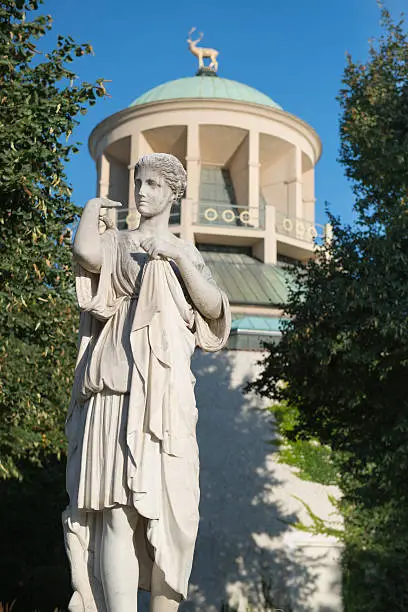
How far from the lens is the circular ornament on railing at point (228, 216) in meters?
24.2

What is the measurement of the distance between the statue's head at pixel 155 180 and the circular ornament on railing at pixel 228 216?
1977 centimetres

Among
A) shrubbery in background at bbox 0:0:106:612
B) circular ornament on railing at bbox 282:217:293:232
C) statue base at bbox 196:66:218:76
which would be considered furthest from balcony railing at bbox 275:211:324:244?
shrubbery in background at bbox 0:0:106:612

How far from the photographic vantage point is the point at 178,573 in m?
3.82

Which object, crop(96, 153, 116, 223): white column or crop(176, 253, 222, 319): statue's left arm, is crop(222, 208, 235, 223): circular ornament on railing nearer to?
crop(96, 153, 116, 223): white column

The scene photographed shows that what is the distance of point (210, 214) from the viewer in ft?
82.2

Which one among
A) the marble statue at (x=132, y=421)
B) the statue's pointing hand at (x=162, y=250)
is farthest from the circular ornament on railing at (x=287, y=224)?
the statue's pointing hand at (x=162, y=250)

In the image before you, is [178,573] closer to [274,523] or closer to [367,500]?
[367,500]

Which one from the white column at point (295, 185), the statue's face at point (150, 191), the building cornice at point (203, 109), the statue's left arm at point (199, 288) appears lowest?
the statue's left arm at point (199, 288)

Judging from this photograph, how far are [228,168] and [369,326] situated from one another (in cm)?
1917

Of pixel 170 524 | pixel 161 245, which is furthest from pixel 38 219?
pixel 170 524

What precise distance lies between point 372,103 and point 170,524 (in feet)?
37.0

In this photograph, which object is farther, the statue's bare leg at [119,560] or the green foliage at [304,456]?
the green foliage at [304,456]

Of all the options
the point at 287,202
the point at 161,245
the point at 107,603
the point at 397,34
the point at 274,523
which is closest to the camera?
the point at 107,603

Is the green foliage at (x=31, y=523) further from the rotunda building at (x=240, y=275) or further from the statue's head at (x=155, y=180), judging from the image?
the statue's head at (x=155, y=180)
